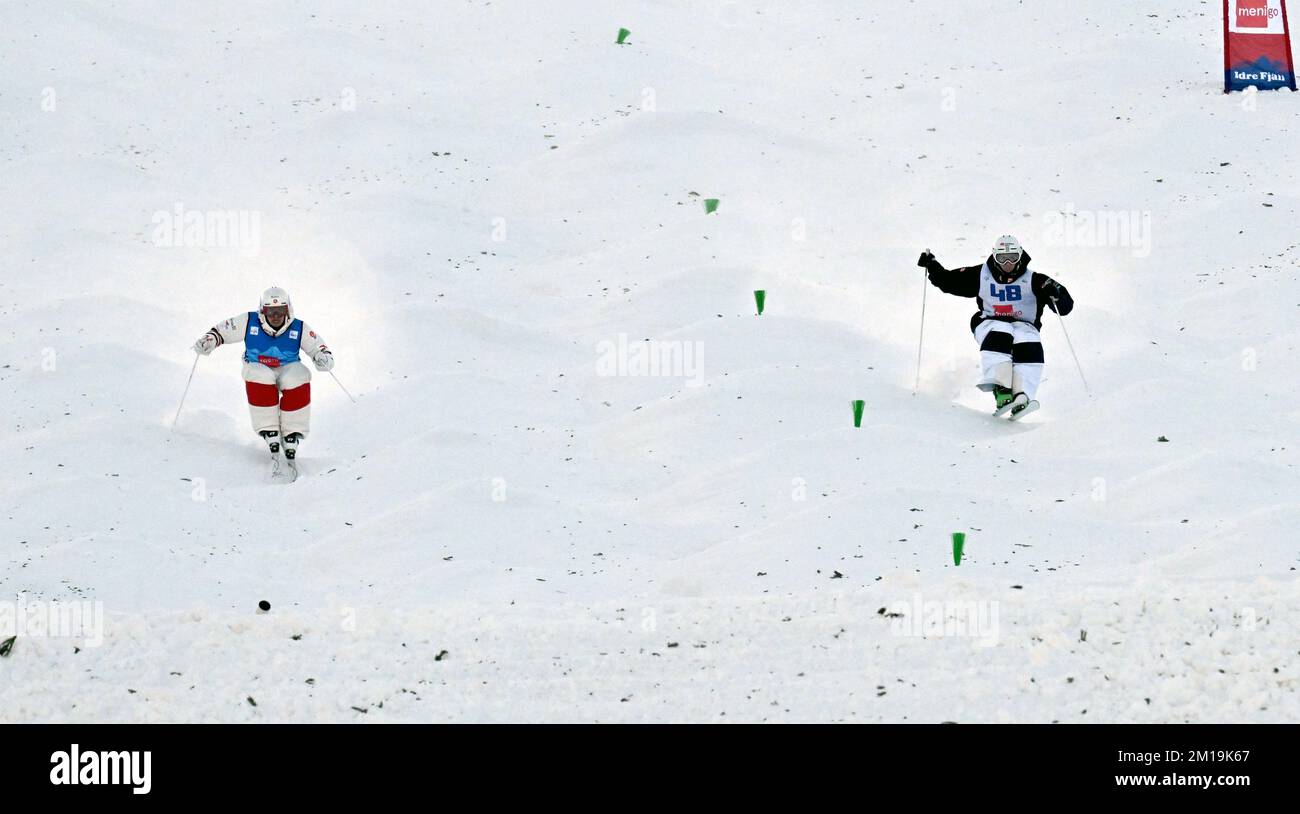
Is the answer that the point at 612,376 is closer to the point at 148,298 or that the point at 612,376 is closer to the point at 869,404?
the point at 869,404

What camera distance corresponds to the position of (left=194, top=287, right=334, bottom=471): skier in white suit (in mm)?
8312

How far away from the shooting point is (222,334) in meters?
8.68

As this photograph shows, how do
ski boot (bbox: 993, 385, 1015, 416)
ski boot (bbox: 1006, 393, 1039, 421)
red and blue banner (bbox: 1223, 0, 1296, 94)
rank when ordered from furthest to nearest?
red and blue banner (bbox: 1223, 0, 1296, 94) < ski boot (bbox: 993, 385, 1015, 416) < ski boot (bbox: 1006, 393, 1039, 421)

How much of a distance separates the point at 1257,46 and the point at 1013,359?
5.14 metres

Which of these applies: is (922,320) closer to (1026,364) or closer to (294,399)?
(1026,364)

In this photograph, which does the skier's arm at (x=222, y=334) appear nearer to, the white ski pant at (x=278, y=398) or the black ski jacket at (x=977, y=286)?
the white ski pant at (x=278, y=398)

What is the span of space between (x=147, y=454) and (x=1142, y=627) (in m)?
5.12

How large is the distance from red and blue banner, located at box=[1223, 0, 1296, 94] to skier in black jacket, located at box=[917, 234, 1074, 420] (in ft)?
14.6

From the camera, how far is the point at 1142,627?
531 centimetres

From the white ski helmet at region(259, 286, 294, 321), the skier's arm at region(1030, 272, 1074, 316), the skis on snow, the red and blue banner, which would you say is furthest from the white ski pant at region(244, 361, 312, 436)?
the red and blue banner

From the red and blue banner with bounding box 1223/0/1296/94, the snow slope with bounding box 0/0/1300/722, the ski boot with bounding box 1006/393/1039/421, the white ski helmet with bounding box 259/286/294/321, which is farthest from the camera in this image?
the red and blue banner with bounding box 1223/0/1296/94

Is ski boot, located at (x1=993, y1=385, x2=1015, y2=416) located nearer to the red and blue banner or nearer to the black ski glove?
→ the black ski glove

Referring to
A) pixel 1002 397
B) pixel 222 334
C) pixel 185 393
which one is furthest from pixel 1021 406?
pixel 185 393
